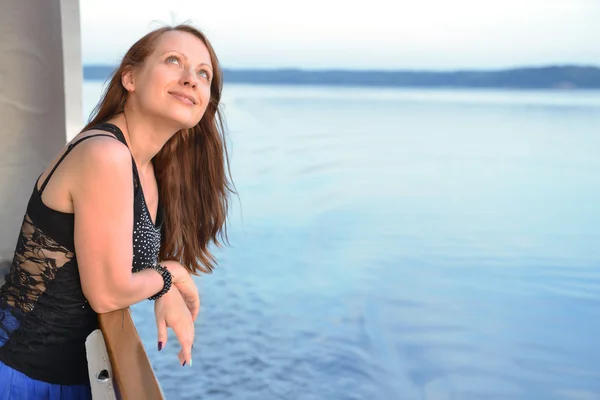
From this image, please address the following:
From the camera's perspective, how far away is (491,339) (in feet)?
16.6

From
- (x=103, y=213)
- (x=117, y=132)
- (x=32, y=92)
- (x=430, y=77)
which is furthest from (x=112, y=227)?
(x=430, y=77)

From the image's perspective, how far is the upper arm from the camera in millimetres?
1035

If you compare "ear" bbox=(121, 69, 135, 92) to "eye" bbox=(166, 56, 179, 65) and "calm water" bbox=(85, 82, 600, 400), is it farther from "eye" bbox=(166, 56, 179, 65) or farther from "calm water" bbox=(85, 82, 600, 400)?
"calm water" bbox=(85, 82, 600, 400)

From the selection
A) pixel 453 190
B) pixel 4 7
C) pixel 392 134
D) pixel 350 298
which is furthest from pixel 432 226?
pixel 4 7

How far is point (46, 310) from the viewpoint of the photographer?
113 centimetres

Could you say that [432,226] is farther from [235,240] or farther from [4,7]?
[4,7]

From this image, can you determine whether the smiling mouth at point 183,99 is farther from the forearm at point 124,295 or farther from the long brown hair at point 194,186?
the forearm at point 124,295

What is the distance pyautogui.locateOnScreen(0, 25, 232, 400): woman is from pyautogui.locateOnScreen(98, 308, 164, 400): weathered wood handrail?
79mm

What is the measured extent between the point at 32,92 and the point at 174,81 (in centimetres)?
88

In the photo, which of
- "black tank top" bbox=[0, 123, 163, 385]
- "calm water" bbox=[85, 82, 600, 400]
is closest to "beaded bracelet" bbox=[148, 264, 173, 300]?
"black tank top" bbox=[0, 123, 163, 385]

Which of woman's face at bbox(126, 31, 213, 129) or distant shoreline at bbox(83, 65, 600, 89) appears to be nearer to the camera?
woman's face at bbox(126, 31, 213, 129)

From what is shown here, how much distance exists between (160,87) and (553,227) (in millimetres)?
6450

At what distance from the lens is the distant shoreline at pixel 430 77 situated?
16578 millimetres

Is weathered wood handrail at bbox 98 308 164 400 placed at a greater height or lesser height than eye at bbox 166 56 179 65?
lesser
